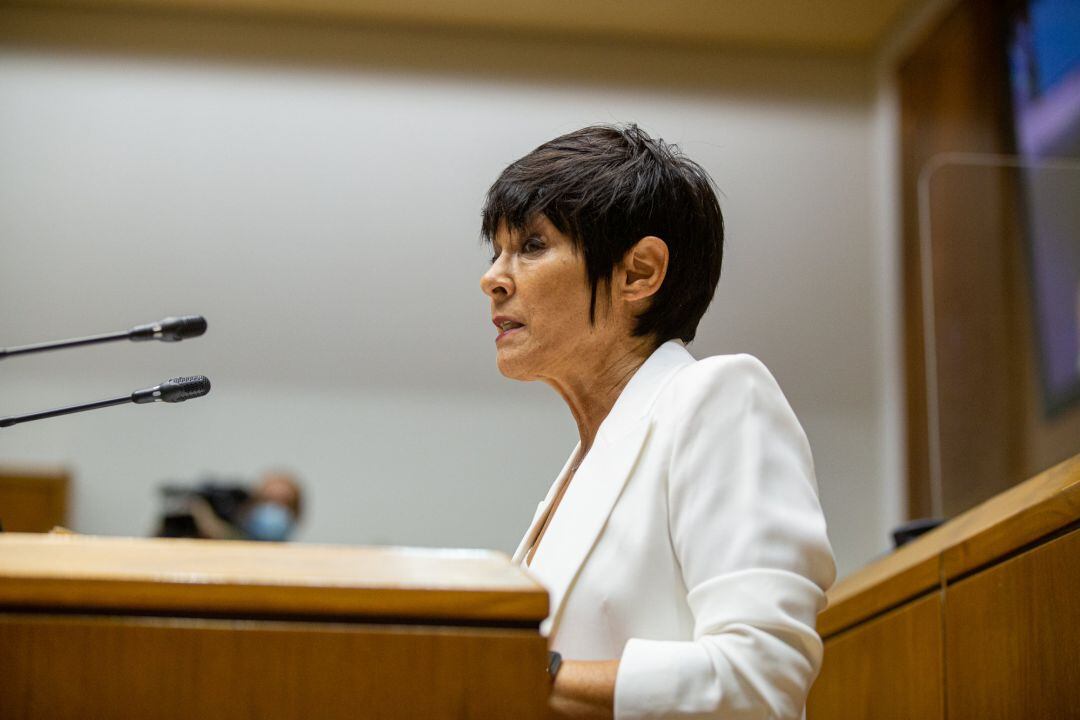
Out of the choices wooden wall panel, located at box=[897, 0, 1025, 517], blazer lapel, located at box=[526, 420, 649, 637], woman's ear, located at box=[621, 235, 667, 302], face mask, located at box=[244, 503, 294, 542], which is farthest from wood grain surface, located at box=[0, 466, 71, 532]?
blazer lapel, located at box=[526, 420, 649, 637]

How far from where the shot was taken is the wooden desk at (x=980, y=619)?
1.42m

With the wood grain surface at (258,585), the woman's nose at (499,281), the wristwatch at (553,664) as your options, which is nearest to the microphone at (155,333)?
the woman's nose at (499,281)

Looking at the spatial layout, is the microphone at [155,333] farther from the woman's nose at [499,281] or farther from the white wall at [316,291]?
the white wall at [316,291]

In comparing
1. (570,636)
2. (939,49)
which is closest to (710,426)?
(570,636)

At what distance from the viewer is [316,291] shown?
16.5ft

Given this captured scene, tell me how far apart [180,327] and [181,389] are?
0.34 ft

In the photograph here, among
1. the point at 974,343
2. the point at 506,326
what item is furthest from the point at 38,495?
the point at 506,326

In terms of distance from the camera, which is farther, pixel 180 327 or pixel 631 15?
pixel 631 15

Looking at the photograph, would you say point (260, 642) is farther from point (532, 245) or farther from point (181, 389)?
point (532, 245)

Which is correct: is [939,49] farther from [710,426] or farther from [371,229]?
[710,426]

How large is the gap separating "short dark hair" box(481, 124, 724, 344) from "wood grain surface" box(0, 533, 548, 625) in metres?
0.65

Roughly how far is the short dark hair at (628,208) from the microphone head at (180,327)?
381mm

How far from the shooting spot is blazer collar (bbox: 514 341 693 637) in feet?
3.61

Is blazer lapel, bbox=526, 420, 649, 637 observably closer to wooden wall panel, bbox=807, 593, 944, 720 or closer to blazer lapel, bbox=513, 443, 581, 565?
blazer lapel, bbox=513, 443, 581, 565
